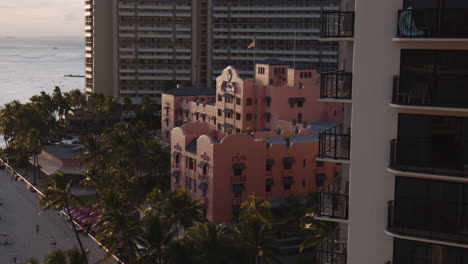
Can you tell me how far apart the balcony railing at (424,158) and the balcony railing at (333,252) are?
4.82 m

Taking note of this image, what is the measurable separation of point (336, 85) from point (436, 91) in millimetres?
3386

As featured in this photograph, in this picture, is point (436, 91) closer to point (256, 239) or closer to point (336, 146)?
point (336, 146)

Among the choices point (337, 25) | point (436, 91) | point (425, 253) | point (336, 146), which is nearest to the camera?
point (436, 91)

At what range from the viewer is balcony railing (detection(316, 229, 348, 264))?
22953 millimetres

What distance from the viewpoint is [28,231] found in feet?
226

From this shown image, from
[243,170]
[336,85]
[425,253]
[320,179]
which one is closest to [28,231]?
[243,170]

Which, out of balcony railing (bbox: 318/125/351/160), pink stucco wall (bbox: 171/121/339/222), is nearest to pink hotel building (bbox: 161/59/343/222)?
pink stucco wall (bbox: 171/121/339/222)

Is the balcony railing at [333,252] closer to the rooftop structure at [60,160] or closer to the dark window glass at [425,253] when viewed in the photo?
the dark window glass at [425,253]

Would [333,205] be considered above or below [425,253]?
above

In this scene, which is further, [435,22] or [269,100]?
[269,100]

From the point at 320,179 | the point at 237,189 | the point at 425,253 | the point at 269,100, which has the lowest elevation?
the point at 237,189

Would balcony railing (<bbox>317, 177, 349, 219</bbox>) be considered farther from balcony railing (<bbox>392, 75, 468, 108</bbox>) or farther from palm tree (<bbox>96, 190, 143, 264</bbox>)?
palm tree (<bbox>96, 190, 143, 264</bbox>)

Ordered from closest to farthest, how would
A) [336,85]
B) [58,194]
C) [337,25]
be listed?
1. [336,85]
2. [337,25]
3. [58,194]

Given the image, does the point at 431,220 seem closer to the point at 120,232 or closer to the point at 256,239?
the point at 256,239
